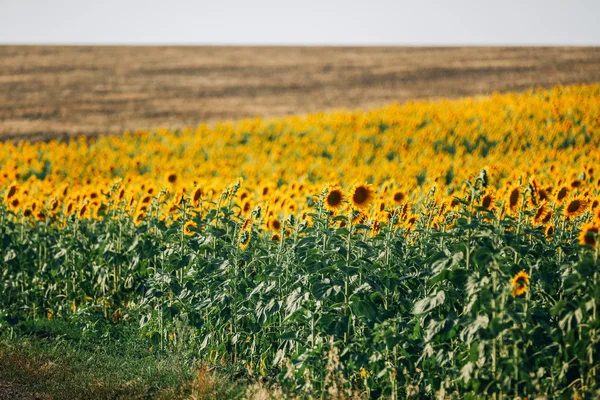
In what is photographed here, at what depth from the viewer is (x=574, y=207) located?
5734 mm

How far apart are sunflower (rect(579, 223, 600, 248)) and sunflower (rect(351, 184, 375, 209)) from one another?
1.62m

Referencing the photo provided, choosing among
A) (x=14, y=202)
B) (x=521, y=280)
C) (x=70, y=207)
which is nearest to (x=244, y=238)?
(x=521, y=280)

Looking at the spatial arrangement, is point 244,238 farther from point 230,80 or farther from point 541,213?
point 230,80

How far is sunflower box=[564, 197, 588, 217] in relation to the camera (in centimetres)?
572

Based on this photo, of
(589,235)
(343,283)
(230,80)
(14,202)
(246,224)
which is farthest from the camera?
(230,80)

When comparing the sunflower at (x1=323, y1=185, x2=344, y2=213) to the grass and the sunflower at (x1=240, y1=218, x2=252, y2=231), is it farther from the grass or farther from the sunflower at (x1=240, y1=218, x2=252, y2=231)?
the grass

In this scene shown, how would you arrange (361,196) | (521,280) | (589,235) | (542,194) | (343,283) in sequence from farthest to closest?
(542,194)
(361,196)
(343,283)
(521,280)
(589,235)

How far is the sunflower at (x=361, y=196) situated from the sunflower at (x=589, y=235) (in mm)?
1622

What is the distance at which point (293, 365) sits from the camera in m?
5.34

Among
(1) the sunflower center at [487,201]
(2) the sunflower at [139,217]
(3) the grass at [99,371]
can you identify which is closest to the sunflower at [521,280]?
(1) the sunflower center at [487,201]

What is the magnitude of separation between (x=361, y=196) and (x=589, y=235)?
1743 millimetres

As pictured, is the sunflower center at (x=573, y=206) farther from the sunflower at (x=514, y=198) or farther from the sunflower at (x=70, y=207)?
the sunflower at (x=70, y=207)

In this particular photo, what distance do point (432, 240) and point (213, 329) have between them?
210cm

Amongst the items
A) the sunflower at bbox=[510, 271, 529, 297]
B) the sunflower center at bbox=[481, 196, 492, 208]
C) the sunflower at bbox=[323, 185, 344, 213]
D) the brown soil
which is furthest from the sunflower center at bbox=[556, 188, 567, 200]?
the brown soil
